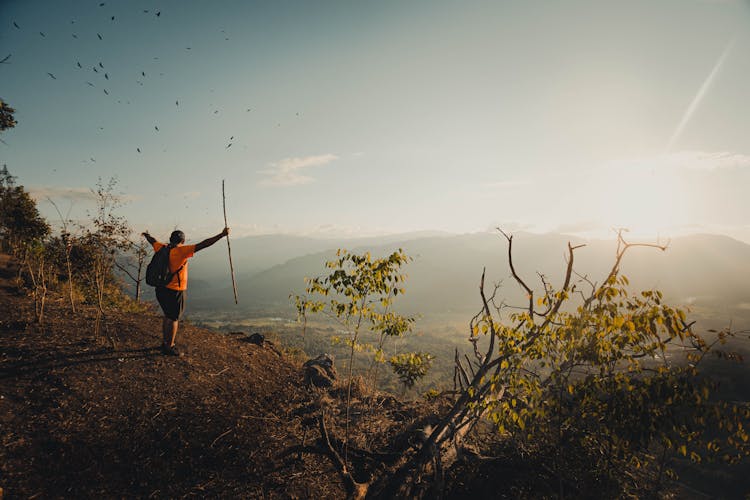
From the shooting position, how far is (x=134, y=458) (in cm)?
505

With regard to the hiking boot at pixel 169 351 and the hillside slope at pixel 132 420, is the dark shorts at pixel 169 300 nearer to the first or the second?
the hiking boot at pixel 169 351

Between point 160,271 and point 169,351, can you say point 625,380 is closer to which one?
point 160,271

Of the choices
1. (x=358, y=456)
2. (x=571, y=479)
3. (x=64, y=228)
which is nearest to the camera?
(x=571, y=479)

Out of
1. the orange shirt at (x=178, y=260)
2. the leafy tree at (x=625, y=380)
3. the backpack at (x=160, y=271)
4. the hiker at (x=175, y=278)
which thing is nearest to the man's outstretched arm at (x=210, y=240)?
the hiker at (x=175, y=278)

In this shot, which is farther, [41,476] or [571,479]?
[571,479]

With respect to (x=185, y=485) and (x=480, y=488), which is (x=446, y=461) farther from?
(x=185, y=485)

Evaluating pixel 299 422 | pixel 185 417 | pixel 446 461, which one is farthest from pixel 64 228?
pixel 446 461

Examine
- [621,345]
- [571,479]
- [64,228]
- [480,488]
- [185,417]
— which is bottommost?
[480,488]

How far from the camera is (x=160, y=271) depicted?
23.8ft

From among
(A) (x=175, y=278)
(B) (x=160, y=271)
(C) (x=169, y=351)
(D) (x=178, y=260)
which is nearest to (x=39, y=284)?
(C) (x=169, y=351)

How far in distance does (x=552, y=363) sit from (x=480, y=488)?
13.7 feet

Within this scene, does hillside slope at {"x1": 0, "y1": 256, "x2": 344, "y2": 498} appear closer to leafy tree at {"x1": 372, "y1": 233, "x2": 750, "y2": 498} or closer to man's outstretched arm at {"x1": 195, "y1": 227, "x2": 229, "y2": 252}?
leafy tree at {"x1": 372, "y1": 233, "x2": 750, "y2": 498}

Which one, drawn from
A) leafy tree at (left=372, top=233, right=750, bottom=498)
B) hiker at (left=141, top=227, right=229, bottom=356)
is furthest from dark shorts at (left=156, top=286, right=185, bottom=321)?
leafy tree at (left=372, top=233, right=750, bottom=498)

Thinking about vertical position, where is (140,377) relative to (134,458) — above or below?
A: above
